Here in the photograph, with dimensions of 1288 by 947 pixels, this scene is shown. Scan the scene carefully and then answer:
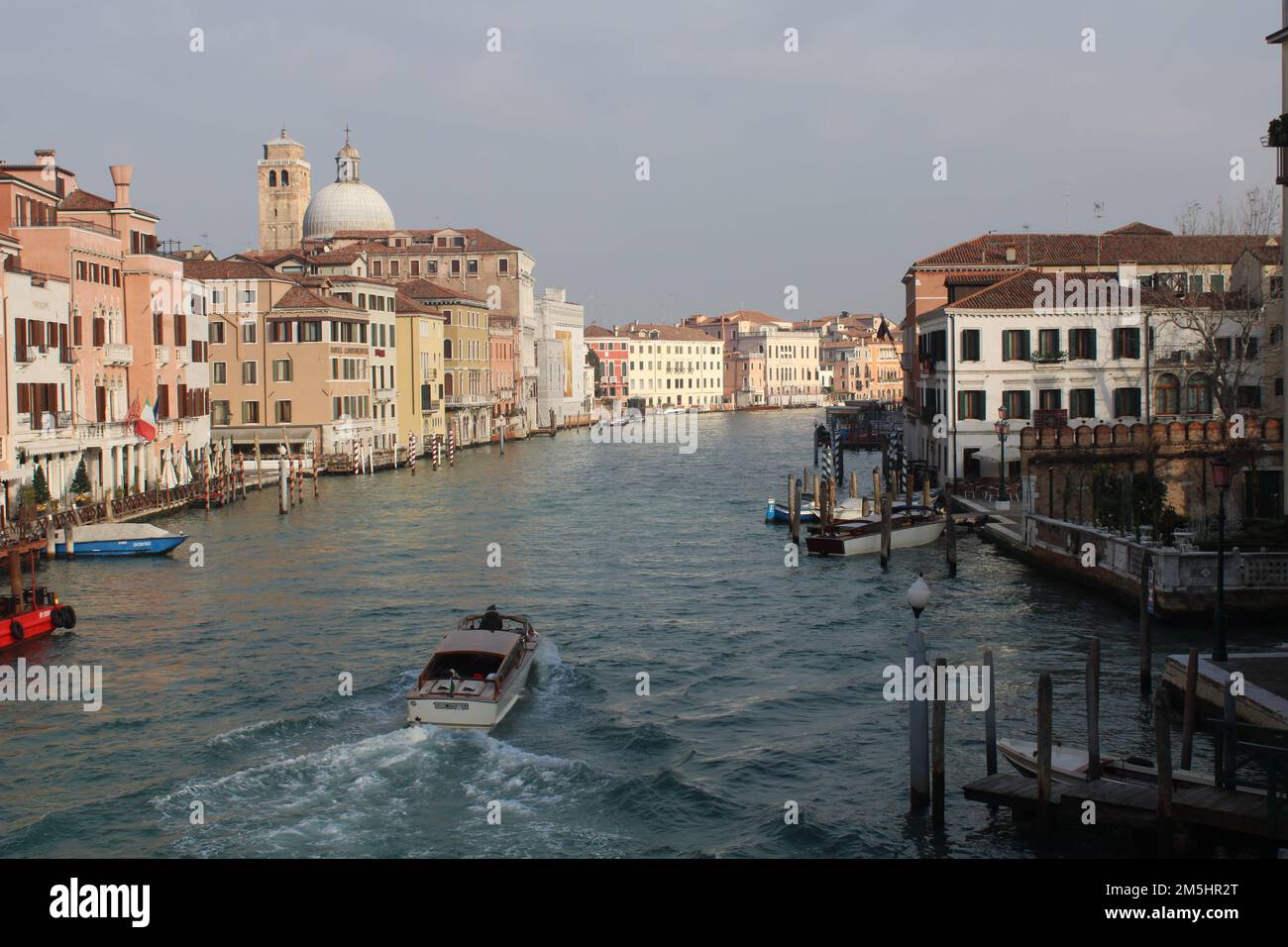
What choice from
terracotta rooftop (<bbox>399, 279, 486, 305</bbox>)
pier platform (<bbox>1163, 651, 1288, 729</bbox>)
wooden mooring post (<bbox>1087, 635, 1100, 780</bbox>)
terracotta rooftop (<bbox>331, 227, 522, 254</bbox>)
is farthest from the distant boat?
terracotta rooftop (<bbox>331, 227, 522, 254</bbox>)

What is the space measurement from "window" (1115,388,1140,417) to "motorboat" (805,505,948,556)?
7.35 meters

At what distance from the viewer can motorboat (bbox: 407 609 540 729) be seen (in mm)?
14195

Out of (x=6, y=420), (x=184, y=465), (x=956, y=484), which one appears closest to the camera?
(x=6, y=420)

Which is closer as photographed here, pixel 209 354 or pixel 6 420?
pixel 6 420

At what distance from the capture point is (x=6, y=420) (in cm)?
2862

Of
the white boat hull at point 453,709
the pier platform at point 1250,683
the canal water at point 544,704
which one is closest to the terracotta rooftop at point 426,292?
the canal water at point 544,704

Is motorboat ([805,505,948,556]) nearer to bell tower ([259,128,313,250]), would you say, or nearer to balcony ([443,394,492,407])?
balcony ([443,394,492,407])

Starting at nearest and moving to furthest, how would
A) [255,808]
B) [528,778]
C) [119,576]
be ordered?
[255,808], [528,778], [119,576]

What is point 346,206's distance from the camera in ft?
299

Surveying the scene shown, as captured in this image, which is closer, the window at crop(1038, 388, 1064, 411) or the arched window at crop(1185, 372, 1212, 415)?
the arched window at crop(1185, 372, 1212, 415)

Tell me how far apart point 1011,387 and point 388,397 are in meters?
32.4

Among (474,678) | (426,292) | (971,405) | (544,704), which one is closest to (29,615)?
(474,678)
